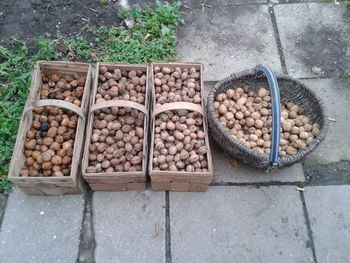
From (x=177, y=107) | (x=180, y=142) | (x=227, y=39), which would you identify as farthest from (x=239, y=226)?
(x=227, y=39)

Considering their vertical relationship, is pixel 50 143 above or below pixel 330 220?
above

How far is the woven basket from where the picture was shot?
2.17m

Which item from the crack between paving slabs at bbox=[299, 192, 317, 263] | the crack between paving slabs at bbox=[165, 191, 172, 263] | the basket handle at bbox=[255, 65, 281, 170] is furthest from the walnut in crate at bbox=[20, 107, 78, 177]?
the crack between paving slabs at bbox=[299, 192, 317, 263]

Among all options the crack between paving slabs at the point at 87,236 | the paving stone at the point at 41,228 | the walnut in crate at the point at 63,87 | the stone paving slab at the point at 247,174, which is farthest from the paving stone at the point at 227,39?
the paving stone at the point at 41,228

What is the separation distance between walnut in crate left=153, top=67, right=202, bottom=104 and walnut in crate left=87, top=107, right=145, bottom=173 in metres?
0.20

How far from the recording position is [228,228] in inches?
90.4

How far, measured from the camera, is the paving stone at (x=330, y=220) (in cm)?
223

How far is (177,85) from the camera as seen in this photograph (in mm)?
2461

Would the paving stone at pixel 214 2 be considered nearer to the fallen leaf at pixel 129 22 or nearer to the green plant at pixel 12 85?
the fallen leaf at pixel 129 22

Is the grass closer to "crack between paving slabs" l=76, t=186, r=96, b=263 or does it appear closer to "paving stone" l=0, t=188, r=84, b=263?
"paving stone" l=0, t=188, r=84, b=263

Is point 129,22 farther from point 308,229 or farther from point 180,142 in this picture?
point 308,229

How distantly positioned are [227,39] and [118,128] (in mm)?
1306

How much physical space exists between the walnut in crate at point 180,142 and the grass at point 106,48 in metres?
0.76

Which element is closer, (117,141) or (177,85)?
(117,141)
